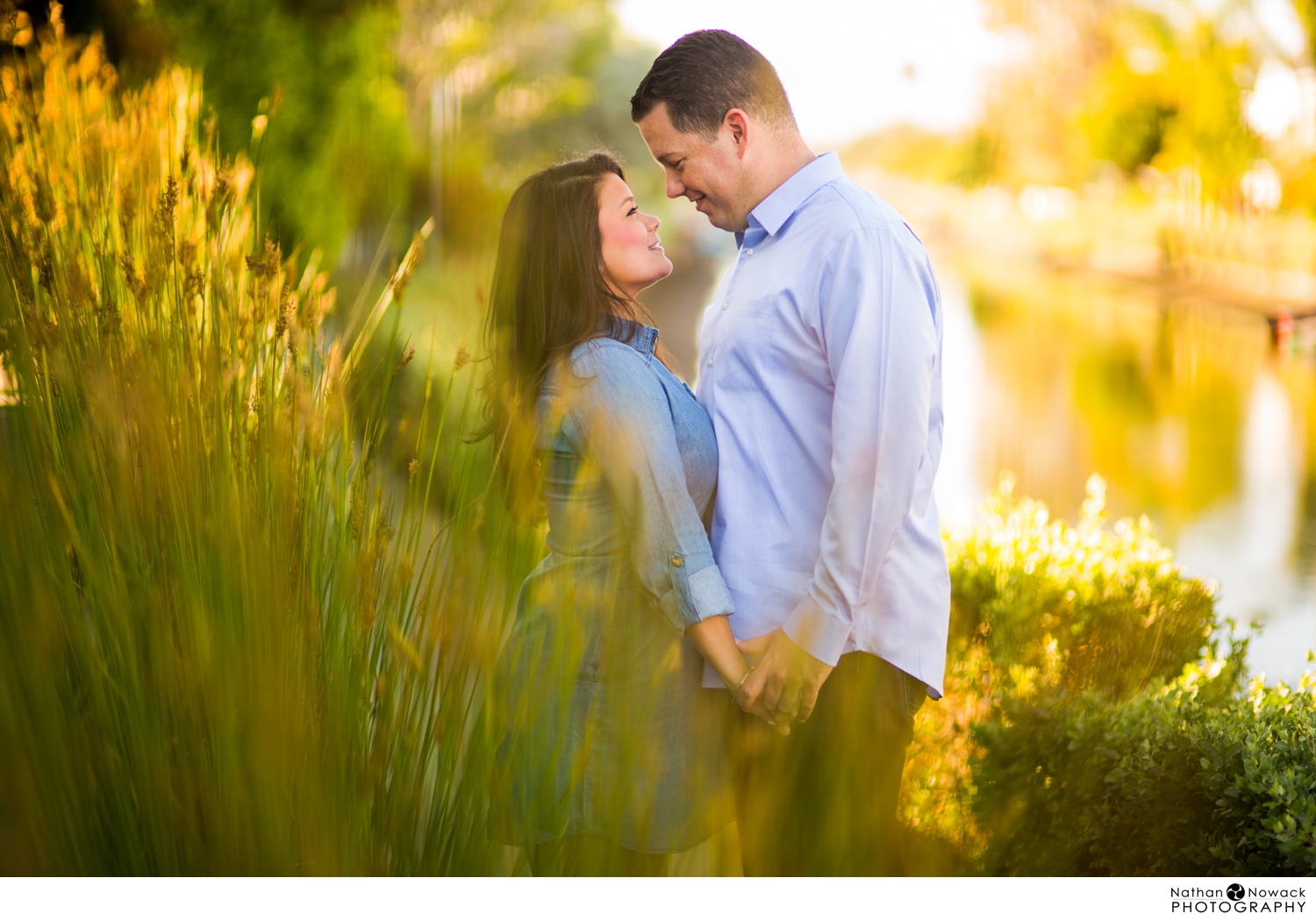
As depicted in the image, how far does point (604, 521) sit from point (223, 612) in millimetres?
529

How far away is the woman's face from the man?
10 centimetres

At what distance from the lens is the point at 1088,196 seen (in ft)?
93.9

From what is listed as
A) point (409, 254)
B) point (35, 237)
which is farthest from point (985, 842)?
point (35, 237)

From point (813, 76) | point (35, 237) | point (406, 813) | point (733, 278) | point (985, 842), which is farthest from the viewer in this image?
point (813, 76)

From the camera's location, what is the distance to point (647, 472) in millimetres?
1473

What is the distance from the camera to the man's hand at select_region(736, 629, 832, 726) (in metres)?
1.50

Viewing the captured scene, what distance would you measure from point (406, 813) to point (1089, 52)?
1152 inches

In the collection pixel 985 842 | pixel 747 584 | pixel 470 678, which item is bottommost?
pixel 985 842

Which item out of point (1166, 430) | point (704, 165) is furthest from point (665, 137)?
point (1166, 430)

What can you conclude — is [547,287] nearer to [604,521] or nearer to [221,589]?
[604,521]

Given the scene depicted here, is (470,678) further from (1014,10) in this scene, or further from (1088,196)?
(1088,196)

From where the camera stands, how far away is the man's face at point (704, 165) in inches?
63.9

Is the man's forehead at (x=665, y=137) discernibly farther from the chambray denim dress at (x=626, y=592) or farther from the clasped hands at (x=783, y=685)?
the clasped hands at (x=783, y=685)

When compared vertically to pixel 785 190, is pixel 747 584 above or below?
below
